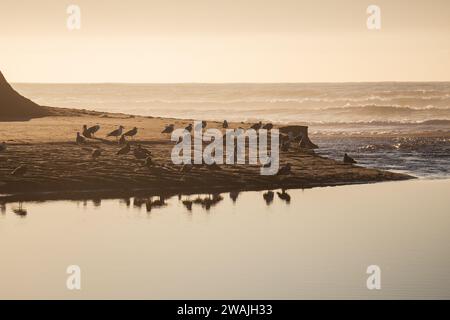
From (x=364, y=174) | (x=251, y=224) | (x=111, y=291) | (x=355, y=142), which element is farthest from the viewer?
(x=355, y=142)

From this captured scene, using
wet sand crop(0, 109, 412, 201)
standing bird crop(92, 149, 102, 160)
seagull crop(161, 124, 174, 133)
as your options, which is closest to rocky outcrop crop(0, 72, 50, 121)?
wet sand crop(0, 109, 412, 201)

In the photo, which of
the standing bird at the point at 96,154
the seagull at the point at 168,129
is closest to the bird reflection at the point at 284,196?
the standing bird at the point at 96,154

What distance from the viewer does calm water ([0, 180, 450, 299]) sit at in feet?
86.3

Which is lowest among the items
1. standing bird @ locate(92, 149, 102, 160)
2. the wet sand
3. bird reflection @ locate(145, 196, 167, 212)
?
bird reflection @ locate(145, 196, 167, 212)

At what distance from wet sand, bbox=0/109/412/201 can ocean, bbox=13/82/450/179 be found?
576 centimetres

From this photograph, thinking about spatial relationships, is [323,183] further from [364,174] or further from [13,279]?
[13,279]

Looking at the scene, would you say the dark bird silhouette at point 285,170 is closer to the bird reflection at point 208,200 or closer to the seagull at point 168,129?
the bird reflection at point 208,200

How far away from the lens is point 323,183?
47.6 metres

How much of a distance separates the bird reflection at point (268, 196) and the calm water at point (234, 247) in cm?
31

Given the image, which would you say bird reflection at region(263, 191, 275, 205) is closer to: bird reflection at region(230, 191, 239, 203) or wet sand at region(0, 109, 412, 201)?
bird reflection at region(230, 191, 239, 203)

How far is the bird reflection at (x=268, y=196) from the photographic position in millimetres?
41819

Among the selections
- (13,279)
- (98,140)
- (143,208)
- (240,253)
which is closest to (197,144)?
(98,140)
